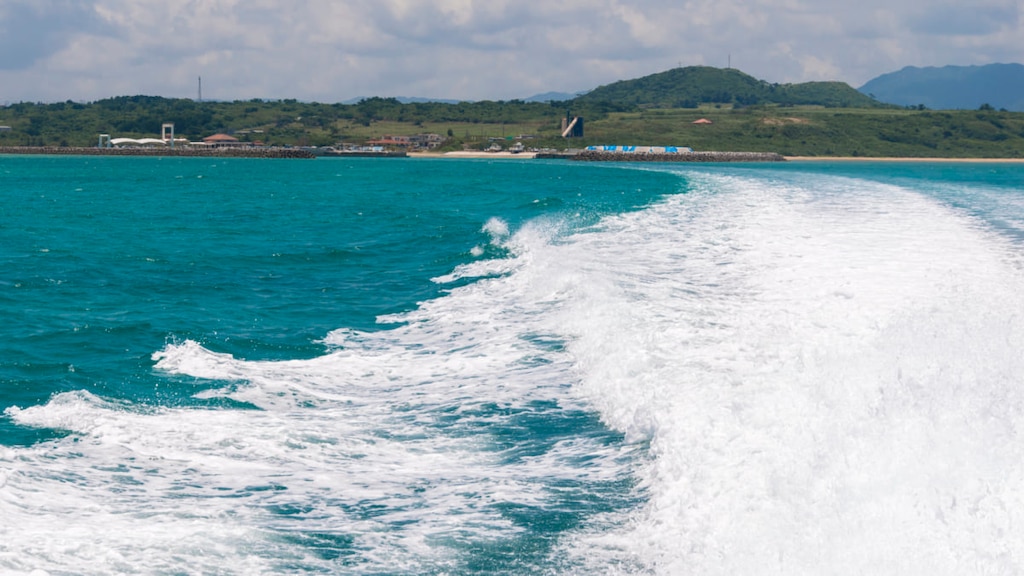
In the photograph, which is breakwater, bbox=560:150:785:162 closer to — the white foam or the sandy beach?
the sandy beach

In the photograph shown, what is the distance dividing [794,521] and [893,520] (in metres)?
0.79

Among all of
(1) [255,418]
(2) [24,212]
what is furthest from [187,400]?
(2) [24,212]

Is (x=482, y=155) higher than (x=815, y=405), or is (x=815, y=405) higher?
(x=482, y=155)

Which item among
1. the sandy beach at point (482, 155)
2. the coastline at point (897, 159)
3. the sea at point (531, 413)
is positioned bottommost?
the sea at point (531, 413)

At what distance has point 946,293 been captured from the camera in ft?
60.8

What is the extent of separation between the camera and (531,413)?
13.5m

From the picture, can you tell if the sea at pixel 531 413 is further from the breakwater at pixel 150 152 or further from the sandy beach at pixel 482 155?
the sandy beach at pixel 482 155

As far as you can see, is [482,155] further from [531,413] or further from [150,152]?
[531,413]

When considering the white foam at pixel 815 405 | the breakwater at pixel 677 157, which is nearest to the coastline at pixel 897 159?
the breakwater at pixel 677 157

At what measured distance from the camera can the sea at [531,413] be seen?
8.66 meters

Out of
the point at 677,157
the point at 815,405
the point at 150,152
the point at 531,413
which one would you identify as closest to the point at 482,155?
the point at 677,157

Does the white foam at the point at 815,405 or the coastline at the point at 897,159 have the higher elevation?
the coastline at the point at 897,159

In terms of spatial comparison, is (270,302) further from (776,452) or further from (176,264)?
(776,452)

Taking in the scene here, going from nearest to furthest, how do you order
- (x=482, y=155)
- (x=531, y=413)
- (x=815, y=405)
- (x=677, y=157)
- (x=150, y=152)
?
(x=815, y=405) → (x=531, y=413) → (x=677, y=157) → (x=150, y=152) → (x=482, y=155)
